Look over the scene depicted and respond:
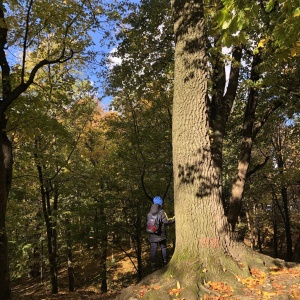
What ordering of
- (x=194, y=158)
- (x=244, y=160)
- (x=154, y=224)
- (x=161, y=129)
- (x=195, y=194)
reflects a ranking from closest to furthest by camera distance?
(x=195, y=194)
(x=194, y=158)
(x=154, y=224)
(x=244, y=160)
(x=161, y=129)

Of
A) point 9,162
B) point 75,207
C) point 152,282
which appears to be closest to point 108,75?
point 9,162

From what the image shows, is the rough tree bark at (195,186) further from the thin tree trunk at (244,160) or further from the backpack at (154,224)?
the thin tree trunk at (244,160)

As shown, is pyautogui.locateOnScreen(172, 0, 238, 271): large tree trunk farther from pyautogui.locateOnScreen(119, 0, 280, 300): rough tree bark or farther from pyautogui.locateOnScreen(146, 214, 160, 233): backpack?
pyautogui.locateOnScreen(146, 214, 160, 233): backpack

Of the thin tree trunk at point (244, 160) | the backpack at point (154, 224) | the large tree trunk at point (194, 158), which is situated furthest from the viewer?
the thin tree trunk at point (244, 160)

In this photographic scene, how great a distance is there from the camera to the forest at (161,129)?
4016 mm

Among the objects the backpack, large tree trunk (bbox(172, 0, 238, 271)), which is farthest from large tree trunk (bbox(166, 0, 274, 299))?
the backpack

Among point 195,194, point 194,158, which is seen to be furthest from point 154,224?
point 194,158

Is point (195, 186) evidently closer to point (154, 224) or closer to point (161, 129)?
point (154, 224)

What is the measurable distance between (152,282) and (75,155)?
13948 mm

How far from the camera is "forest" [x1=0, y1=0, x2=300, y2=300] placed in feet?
13.2

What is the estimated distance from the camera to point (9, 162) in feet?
25.5

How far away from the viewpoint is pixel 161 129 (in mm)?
12195

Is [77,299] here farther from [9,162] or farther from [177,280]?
[177,280]

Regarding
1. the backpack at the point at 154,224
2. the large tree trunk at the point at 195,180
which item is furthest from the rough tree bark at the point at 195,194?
the backpack at the point at 154,224
